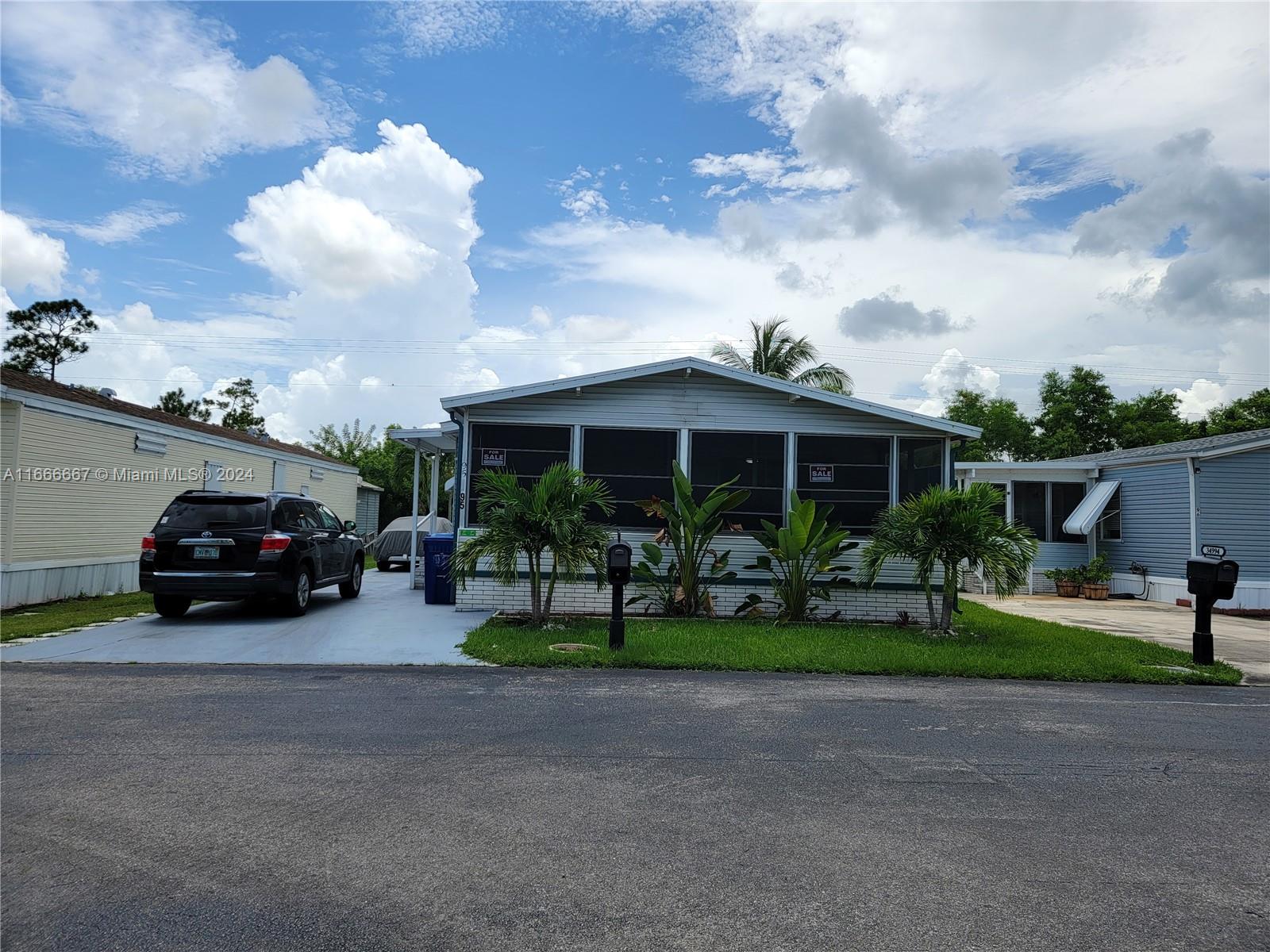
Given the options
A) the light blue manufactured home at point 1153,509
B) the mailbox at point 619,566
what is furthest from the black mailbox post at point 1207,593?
the light blue manufactured home at point 1153,509

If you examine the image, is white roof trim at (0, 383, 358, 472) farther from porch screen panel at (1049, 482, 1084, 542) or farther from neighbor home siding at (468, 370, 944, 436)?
porch screen panel at (1049, 482, 1084, 542)

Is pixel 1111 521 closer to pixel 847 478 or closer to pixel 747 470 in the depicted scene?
pixel 847 478

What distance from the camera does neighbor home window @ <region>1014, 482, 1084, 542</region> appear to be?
67.8 feet

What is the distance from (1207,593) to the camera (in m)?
10.0

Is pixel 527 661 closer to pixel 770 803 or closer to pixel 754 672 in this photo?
pixel 754 672

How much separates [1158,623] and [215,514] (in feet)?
47.5

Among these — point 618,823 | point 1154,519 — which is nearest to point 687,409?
point 618,823

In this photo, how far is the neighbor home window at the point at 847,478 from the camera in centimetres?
1366

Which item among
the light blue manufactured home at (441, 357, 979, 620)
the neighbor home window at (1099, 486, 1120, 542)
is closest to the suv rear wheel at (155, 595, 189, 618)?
the light blue manufactured home at (441, 357, 979, 620)

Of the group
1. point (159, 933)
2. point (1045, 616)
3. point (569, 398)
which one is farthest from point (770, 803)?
point (1045, 616)

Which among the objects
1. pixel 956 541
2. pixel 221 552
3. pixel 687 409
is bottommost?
pixel 221 552

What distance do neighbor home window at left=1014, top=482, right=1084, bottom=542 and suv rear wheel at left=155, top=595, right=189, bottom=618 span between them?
57.1 ft

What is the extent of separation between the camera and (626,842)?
4.07 meters

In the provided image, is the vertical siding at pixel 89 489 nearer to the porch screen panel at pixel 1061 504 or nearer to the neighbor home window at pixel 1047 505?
the neighbor home window at pixel 1047 505
